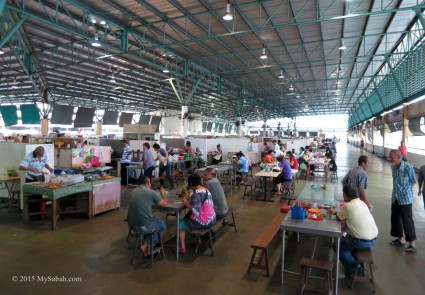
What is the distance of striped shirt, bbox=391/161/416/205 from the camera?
187 inches

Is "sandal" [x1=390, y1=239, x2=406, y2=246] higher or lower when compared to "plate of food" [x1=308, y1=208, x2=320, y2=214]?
lower

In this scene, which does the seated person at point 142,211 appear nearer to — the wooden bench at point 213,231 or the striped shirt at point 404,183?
the wooden bench at point 213,231

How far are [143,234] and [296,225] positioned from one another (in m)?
2.30


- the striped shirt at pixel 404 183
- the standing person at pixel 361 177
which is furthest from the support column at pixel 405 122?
the standing person at pixel 361 177

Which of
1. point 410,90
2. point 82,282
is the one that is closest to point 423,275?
point 82,282

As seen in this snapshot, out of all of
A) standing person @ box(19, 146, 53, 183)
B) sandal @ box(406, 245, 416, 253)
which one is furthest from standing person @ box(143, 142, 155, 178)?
sandal @ box(406, 245, 416, 253)

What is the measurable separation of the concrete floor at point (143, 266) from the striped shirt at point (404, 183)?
3.15ft

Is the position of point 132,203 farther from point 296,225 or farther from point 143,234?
point 296,225

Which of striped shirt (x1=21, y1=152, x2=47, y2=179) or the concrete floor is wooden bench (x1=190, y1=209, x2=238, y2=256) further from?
striped shirt (x1=21, y1=152, x2=47, y2=179)

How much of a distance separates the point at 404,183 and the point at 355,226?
6.00ft

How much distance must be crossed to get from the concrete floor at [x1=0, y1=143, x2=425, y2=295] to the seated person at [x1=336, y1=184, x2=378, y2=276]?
41 centimetres

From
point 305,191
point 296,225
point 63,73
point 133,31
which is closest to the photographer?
point 296,225

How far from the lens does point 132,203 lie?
4.37m

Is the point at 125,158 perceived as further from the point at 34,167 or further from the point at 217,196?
the point at 217,196
